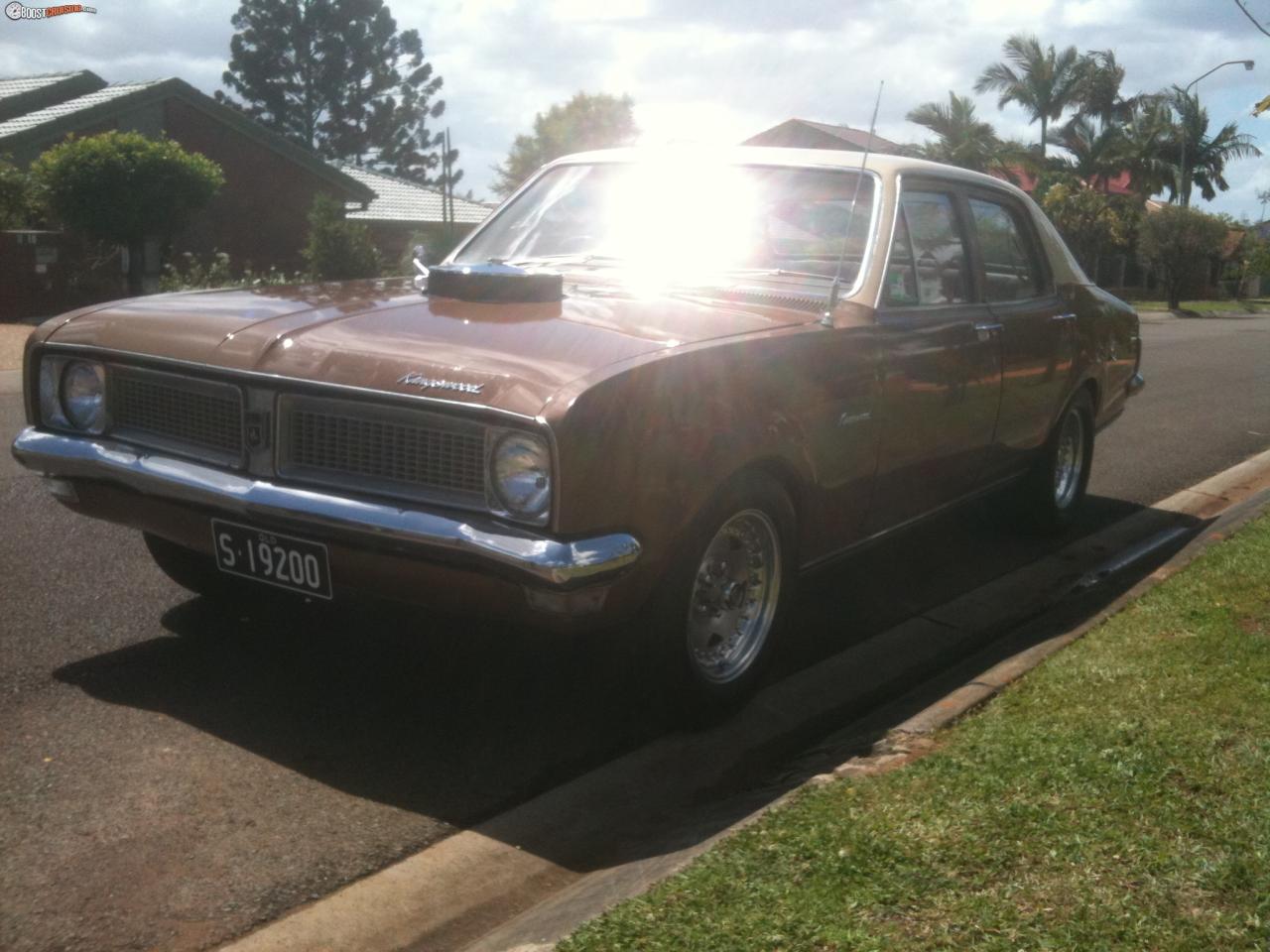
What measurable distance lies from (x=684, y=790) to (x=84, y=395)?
2.13 metres

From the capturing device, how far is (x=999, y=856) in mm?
3072

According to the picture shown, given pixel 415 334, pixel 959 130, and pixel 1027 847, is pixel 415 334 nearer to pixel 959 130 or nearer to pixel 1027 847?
pixel 1027 847

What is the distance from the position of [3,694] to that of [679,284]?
2441mm

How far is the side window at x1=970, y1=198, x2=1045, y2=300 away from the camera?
5.81 metres

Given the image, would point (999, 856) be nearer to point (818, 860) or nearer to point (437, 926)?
point (818, 860)

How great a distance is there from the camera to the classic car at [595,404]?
140 inches

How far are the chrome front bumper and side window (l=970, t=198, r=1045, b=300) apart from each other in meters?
2.85

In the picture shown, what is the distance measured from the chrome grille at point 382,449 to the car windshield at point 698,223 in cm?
149

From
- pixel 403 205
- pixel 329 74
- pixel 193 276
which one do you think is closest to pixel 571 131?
pixel 329 74

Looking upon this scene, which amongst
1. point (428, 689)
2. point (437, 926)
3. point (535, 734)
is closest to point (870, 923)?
point (437, 926)

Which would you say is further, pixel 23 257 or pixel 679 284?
pixel 23 257

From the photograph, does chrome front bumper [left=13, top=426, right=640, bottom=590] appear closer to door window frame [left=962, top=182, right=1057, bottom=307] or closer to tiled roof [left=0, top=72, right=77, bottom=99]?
door window frame [left=962, top=182, right=1057, bottom=307]

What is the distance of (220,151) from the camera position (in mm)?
33625

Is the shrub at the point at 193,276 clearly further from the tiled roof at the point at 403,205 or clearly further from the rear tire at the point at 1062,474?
the rear tire at the point at 1062,474
